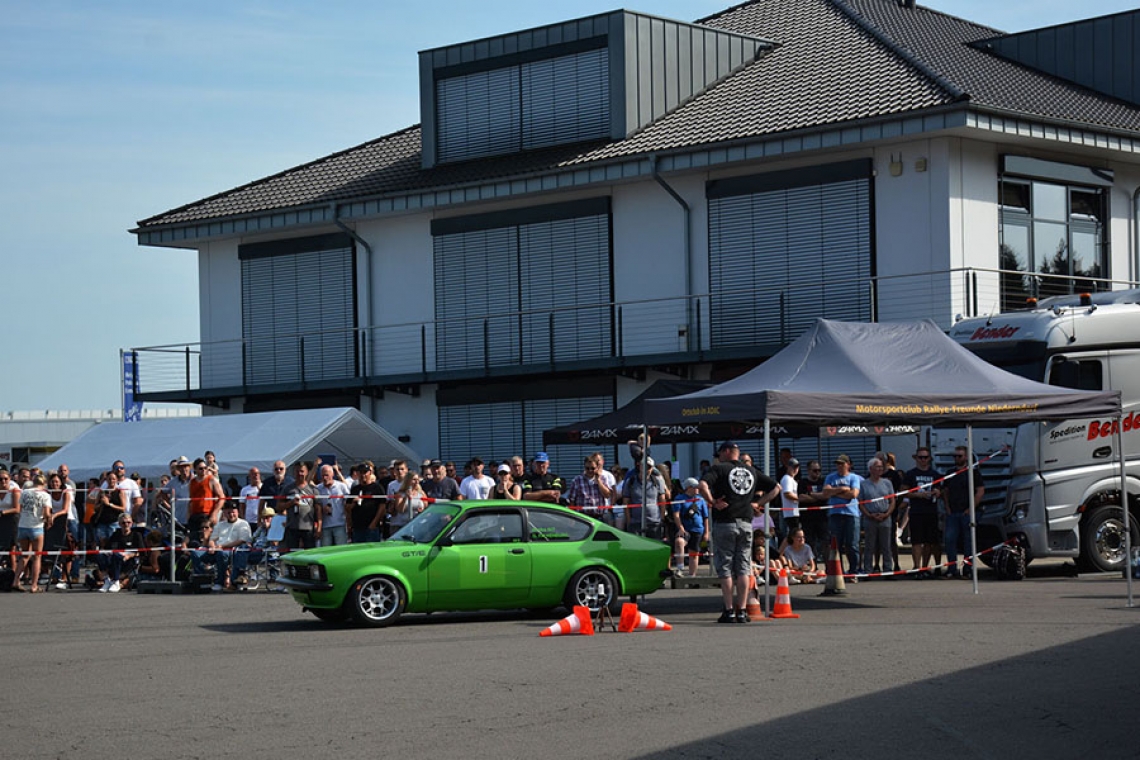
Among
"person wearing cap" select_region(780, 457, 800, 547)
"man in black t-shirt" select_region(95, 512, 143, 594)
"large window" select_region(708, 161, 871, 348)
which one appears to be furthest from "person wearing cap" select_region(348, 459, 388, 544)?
"large window" select_region(708, 161, 871, 348)

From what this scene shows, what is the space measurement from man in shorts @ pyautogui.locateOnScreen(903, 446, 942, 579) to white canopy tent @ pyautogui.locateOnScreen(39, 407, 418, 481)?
12.0m

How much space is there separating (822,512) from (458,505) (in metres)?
7.01

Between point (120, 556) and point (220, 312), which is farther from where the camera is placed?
point (220, 312)

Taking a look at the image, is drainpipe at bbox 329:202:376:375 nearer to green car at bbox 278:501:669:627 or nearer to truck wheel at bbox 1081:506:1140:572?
→ truck wheel at bbox 1081:506:1140:572

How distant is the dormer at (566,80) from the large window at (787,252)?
3449mm

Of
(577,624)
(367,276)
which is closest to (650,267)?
(367,276)

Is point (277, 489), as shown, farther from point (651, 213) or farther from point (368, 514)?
point (651, 213)

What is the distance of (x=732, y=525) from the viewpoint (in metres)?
16.6

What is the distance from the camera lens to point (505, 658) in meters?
13.7

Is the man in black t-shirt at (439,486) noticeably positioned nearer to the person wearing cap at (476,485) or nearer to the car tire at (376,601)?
the person wearing cap at (476,485)

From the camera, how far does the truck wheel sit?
21.9 metres

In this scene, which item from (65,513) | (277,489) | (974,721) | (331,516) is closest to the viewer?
(974,721)

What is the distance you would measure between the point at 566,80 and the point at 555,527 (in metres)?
18.2

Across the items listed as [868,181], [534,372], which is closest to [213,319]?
[534,372]
